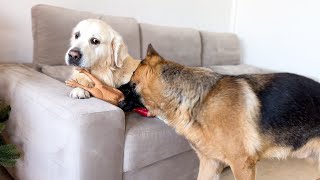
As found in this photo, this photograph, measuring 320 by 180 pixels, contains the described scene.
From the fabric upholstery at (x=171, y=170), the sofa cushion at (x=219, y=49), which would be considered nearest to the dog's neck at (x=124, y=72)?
the fabric upholstery at (x=171, y=170)

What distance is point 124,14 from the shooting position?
300cm

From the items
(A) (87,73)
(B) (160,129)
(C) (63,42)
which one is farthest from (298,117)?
(C) (63,42)

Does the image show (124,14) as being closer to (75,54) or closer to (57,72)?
(57,72)

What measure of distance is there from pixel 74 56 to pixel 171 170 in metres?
0.89

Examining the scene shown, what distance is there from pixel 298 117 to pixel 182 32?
6.21 ft

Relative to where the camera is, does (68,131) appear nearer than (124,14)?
Yes

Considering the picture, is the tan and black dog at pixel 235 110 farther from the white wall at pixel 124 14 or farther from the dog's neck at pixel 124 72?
the white wall at pixel 124 14

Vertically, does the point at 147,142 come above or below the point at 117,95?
below

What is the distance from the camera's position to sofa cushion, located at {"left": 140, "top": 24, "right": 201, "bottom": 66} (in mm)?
2742

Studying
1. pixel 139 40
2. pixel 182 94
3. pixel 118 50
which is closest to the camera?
pixel 182 94

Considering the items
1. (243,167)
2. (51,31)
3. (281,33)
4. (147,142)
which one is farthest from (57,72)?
(281,33)

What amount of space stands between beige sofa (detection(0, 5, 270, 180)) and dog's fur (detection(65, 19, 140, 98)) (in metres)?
0.19

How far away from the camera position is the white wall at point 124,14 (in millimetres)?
2350

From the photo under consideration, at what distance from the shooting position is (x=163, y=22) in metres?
3.42
